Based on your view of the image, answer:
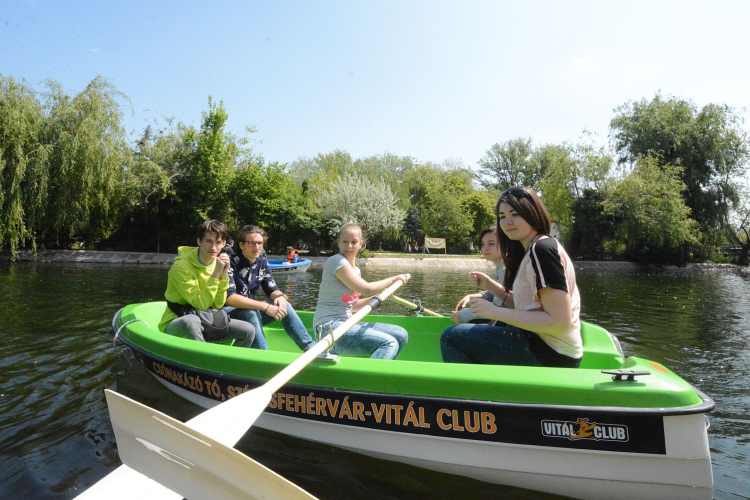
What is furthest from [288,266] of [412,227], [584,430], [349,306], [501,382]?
[412,227]

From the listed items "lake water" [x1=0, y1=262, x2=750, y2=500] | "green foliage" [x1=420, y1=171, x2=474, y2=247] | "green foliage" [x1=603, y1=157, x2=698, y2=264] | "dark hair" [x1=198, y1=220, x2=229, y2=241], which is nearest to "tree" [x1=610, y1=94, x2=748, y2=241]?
"green foliage" [x1=603, y1=157, x2=698, y2=264]

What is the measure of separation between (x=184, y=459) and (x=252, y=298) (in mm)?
3154

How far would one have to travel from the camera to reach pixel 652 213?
2655 cm

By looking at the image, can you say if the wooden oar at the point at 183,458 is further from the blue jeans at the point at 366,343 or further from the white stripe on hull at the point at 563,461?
the blue jeans at the point at 366,343

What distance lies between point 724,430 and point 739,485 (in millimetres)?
1079

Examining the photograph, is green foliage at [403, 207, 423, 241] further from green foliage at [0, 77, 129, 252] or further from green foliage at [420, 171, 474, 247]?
green foliage at [0, 77, 129, 252]

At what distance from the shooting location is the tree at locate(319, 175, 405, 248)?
98.8ft

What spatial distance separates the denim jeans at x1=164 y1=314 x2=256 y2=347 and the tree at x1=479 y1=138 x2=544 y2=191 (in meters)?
50.2

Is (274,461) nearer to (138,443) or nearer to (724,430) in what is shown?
(138,443)

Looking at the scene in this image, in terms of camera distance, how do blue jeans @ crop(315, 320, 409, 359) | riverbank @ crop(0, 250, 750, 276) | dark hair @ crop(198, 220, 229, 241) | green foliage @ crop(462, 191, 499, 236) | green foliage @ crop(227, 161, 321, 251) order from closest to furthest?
blue jeans @ crop(315, 320, 409, 359), dark hair @ crop(198, 220, 229, 241), riverbank @ crop(0, 250, 750, 276), green foliage @ crop(227, 161, 321, 251), green foliage @ crop(462, 191, 499, 236)

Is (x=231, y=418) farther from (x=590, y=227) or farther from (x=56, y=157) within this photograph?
(x=590, y=227)

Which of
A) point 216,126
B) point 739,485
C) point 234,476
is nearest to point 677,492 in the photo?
point 739,485

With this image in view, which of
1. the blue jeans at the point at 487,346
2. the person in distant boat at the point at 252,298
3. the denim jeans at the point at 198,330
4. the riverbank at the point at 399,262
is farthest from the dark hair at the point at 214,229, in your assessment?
the riverbank at the point at 399,262

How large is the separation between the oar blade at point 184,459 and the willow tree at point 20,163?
761 inches
